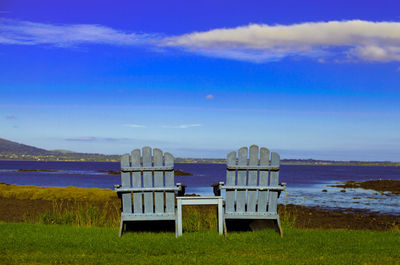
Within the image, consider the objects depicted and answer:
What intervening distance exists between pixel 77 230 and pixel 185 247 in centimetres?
237

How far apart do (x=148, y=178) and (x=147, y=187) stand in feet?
0.46

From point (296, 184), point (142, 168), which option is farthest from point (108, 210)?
point (296, 184)

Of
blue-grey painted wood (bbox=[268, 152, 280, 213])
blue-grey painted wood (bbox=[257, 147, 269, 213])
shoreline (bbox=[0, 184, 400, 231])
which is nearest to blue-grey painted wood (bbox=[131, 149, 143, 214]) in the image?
blue-grey painted wood (bbox=[257, 147, 269, 213])

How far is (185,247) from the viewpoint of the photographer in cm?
605

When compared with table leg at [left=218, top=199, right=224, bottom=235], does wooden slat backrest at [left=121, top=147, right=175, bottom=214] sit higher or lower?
higher

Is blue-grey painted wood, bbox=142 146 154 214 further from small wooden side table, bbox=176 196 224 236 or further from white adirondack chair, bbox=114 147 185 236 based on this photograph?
small wooden side table, bbox=176 196 224 236

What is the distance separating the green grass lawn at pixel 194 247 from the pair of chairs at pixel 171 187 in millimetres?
333

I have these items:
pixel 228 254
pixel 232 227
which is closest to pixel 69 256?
pixel 228 254

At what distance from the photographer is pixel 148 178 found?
23.3 ft

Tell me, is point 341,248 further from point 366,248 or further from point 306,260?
point 306,260

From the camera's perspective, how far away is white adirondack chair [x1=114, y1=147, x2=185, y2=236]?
7.02 metres

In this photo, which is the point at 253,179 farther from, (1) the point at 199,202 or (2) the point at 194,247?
(2) the point at 194,247

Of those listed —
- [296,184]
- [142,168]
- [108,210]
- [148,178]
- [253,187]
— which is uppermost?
[142,168]

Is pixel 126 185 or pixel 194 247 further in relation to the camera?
pixel 126 185
